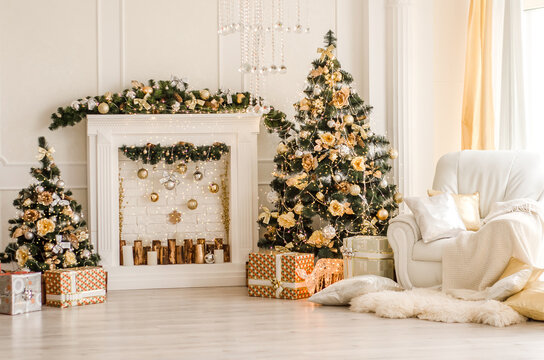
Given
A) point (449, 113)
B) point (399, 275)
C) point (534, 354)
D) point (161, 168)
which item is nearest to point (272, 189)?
point (161, 168)

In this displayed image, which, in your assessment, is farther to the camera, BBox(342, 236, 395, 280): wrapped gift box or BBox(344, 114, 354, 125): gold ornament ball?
BBox(344, 114, 354, 125): gold ornament ball

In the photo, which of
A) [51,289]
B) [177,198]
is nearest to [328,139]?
[177,198]

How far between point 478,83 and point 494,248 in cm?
245

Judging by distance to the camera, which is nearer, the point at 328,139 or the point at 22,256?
the point at 22,256

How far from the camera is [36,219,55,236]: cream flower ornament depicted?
5.34 meters

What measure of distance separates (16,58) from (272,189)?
2656mm

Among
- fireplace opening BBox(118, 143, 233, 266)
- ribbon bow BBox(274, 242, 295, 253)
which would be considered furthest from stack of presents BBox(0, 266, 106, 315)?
ribbon bow BBox(274, 242, 295, 253)

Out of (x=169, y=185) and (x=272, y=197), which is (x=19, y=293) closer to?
(x=169, y=185)

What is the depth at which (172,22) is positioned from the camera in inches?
248

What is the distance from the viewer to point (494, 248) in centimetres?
453


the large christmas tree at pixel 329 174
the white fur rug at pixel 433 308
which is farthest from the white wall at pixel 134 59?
the white fur rug at pixel 433 308

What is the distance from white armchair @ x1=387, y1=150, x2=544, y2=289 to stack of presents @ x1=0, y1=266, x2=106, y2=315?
2.35 metres

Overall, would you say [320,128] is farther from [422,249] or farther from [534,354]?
[534,354]

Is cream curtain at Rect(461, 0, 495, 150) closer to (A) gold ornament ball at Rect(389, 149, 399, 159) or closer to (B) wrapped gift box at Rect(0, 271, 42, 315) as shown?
(A) gold ornament ball at Rect(389, 149, 399, 159)
